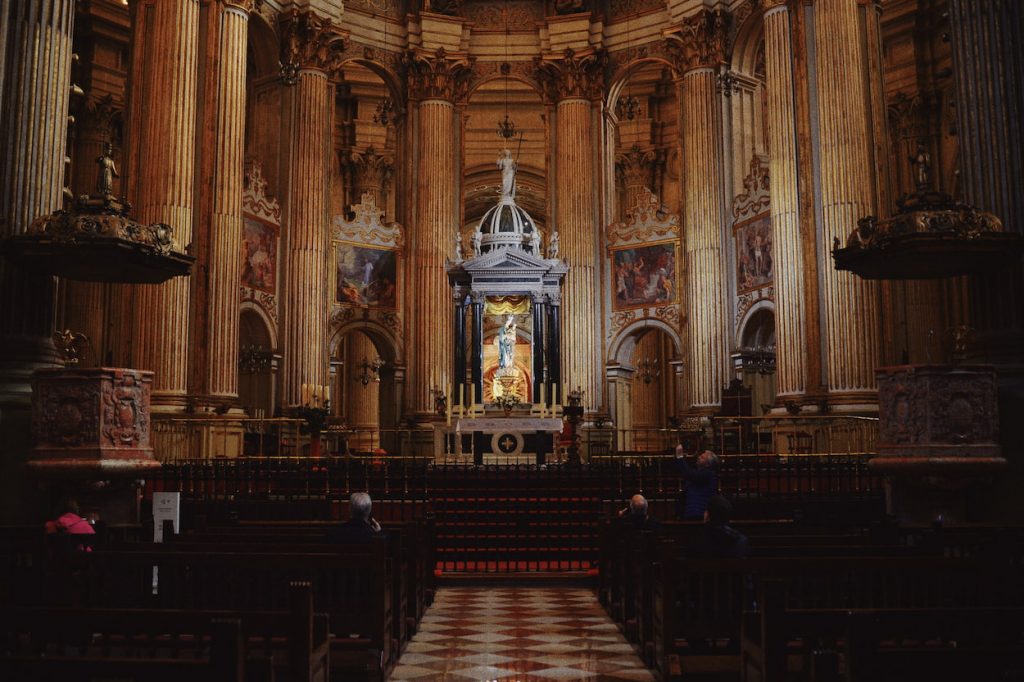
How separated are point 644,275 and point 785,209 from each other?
6.13 meters

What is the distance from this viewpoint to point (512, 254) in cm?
2277

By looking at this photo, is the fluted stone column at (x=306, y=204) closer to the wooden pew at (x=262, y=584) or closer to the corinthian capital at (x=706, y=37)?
the corinthian capital at (x=706, y=37)

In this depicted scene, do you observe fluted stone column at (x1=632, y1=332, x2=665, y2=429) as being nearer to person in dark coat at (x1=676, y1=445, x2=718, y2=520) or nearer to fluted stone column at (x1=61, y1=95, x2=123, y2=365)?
fluted stone column at (x1=61, y1=95, x2=123, y2=365)

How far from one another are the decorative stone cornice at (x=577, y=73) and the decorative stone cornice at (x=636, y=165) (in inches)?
262

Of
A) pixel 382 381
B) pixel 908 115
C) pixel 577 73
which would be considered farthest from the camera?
pixel 382 381

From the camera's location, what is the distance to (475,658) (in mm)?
7297

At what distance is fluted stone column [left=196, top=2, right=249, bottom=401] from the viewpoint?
18.8m

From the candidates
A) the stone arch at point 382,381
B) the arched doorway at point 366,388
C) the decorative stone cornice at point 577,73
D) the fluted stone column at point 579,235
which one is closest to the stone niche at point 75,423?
the arched doorway at point 366,388

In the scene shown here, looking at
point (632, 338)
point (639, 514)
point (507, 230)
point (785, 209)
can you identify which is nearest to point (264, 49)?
point (507, 230)

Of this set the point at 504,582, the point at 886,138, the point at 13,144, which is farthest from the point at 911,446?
the point at 886,138

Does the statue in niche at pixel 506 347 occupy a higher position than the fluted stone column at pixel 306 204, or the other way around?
the fluted stone column at pixel 306 204

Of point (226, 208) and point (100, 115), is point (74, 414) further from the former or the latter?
point (100, 115)

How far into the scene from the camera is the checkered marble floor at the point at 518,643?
6801 mm

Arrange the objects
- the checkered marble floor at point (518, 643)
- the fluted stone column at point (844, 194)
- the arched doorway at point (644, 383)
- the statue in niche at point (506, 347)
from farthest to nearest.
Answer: the arched doorway at point (644, 383), the statue in niche at point (506, 347), the fluted stone column at point (844, 194), the checkered marble floor at point (518, 643)
